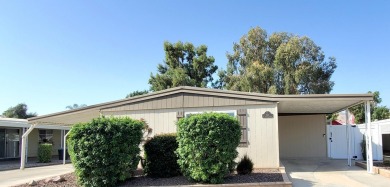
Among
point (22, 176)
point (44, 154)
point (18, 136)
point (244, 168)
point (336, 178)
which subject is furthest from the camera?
point (18, 136)

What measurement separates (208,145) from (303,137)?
10.1m

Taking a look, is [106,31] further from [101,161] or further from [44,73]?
[101,161]

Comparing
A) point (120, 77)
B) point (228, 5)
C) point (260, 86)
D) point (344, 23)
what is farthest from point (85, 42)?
point (260, 86)

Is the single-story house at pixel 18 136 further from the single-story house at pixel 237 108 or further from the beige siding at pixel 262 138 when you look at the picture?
the beige siding at pixel 262 138

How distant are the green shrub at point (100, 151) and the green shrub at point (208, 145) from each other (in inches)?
58.2

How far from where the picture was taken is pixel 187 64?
29.0 m

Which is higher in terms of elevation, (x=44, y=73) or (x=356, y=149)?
(x=44, y=73)

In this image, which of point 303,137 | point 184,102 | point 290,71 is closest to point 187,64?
point 290,71

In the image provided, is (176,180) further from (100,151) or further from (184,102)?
(184,102)

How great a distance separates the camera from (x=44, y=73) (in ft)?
56.8

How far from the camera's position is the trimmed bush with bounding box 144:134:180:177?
8.91m

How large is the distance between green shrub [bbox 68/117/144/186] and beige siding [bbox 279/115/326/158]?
10.5 m

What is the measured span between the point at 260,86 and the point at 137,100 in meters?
15.9

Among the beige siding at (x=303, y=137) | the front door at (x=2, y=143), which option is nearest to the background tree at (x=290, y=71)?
the beige siding at (x=303, y=137)
